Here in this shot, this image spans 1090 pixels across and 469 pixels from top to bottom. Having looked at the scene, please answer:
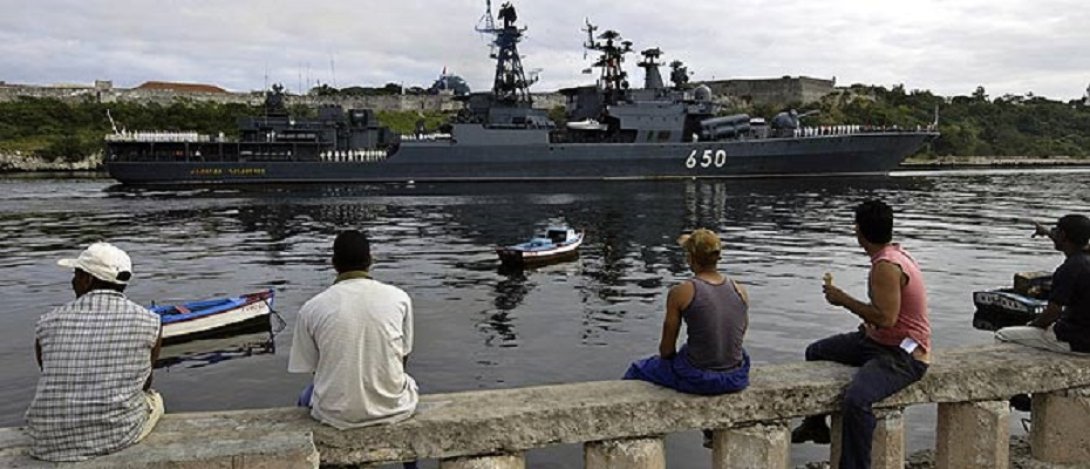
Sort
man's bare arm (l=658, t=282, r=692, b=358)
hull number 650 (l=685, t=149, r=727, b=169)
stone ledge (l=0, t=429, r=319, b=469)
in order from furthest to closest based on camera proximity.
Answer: hull number 650 (l=685, t=149, r=727, b=169)
man's bare arm (l=658, t=282, r=692, b=358)
stone ledge (l=0, t=429, r=319, b=469)

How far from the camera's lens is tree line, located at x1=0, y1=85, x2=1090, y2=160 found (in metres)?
109

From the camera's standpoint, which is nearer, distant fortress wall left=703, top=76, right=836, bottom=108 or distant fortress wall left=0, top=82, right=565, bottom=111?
→ distant fortress wall left=0, top=82, right=565, bottom=111

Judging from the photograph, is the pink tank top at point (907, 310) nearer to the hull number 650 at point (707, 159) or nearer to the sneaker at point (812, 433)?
the sneaker at point (812, 433)

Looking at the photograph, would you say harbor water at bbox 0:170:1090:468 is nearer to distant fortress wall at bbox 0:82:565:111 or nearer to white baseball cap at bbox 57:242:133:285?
white baseball cap at bbox 57:242:133:285

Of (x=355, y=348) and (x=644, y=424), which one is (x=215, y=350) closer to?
(x=355, y=348)

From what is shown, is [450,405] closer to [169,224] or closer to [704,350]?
[704,350]

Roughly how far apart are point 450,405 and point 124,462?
1.55m

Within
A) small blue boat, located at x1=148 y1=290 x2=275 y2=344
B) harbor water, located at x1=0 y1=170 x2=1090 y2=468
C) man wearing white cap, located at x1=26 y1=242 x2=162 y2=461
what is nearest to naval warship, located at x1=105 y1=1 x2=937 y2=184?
harbor water, located at x1=0 y1=170 x2=1090 y2=468

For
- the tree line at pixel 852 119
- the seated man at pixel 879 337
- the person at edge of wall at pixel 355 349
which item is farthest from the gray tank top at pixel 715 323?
the tree line at pixel 852 119

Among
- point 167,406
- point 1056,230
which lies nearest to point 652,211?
point 167,406

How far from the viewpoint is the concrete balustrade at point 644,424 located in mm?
3868

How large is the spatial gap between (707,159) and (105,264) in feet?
228

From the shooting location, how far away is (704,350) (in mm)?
4590

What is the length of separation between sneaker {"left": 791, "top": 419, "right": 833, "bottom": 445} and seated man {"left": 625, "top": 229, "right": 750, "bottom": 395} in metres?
3.91
